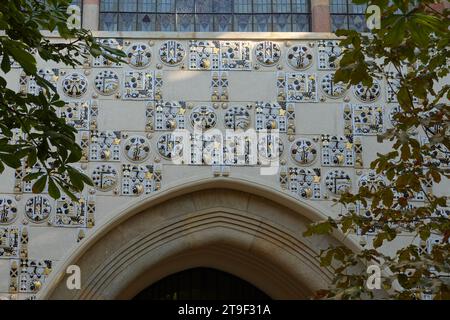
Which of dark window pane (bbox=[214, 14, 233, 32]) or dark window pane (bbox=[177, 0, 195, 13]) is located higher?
dark window pane (bbox=[177, 0, 195, 13])

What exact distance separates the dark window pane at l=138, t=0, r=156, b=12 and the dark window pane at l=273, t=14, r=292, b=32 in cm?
169

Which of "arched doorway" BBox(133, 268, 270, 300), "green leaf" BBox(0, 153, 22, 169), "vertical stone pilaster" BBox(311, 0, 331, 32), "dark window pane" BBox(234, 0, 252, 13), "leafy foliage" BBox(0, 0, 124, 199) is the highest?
"dark window pane" BBox(234, 0, 252, 13)

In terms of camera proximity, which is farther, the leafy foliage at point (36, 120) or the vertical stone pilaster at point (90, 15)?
the vertical stone pilaster at point (90, 15)

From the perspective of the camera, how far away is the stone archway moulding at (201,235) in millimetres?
11570

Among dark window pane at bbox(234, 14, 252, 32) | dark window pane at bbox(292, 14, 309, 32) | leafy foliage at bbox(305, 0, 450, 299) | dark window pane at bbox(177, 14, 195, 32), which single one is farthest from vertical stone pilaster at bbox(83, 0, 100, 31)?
leafy foliage at bbox(305, 0, 450, 299)

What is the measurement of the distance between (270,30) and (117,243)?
12.1 feet

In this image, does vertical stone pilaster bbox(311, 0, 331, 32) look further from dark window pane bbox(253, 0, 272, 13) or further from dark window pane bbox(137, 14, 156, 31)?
dark window pane bbox(137, 14, 156, 31)

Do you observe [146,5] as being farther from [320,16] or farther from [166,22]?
[320,16]

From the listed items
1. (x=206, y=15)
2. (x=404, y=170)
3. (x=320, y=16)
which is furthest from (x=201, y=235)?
(x=404, y=170)

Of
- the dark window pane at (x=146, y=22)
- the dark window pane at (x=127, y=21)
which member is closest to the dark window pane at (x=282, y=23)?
the dark window pane at (x=146, y=22)

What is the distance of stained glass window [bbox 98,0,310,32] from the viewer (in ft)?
42.7

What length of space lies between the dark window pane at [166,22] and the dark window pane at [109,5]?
24.9 inches

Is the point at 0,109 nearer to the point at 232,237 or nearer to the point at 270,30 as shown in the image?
the point at 232,237

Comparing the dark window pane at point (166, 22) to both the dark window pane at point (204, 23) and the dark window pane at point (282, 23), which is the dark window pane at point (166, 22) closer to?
the dark window pane at point (204, 23)
